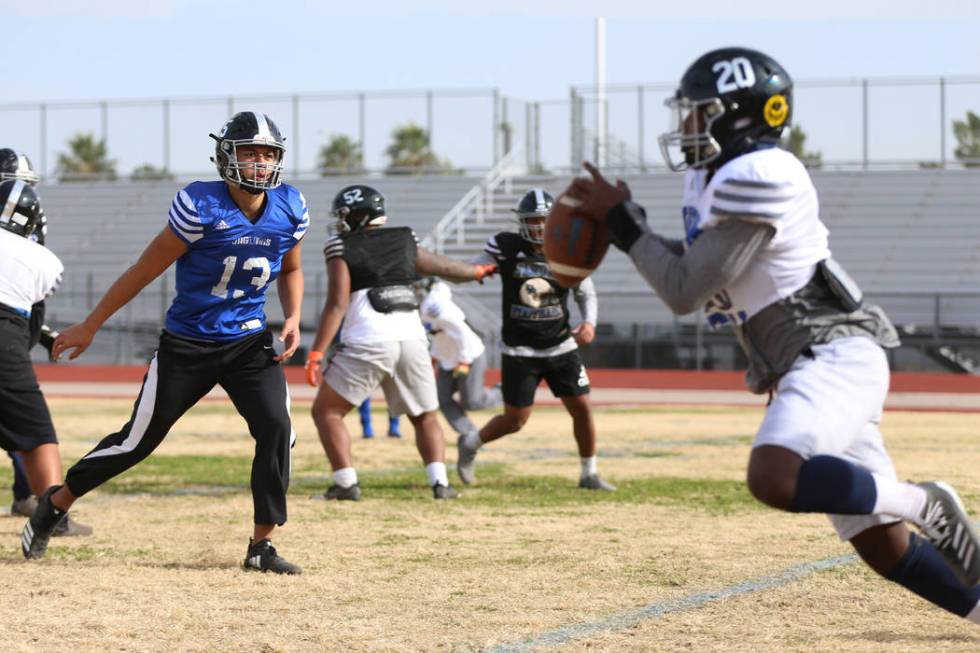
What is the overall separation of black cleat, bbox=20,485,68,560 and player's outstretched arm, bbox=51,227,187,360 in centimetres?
82

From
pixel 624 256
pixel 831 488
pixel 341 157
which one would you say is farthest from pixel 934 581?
pixel 341 157

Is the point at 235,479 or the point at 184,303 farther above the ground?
the point at 184,303

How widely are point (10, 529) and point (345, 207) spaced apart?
2.90 meters

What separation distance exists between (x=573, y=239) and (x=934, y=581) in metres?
1.59

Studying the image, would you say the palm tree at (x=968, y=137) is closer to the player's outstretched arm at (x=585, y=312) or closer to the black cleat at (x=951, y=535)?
the player's outstretched arm at (x=585, y=312)

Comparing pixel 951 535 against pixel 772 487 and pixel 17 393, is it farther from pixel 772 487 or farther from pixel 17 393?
pixel 17 393

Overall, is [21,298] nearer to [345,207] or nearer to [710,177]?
[345,207]

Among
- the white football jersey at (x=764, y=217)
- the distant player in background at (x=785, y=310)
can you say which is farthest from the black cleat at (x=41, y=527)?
the white football jersey at (x=764, y=217)

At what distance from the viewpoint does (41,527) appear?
691 cm

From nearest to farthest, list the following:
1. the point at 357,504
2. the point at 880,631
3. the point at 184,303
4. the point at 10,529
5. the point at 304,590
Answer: the point at 880,631 → the point at 304,590 → the point at 184,303 → the point at 10,529 → the point at 357,504

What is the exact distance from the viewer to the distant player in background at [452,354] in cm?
1251

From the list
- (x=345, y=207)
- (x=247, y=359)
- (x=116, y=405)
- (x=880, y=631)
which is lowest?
(x=116, y=405)

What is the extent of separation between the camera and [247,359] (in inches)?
262

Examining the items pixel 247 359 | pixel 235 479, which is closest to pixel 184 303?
pixel 247 359
